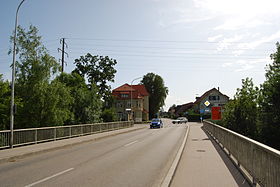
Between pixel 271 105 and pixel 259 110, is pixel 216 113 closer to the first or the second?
pixel 259 110

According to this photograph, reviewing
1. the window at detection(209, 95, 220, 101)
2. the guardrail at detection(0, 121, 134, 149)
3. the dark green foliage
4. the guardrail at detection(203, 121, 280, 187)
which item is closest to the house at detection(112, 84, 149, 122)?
the window at detection(209, 95, 220, 101)

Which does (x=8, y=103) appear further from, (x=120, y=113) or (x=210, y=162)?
(x=120, y=113)

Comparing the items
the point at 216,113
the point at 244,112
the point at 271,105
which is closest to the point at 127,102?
the point at 271,105

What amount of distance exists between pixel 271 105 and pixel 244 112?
12524 millimetres

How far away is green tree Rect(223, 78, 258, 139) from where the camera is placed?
23.7m

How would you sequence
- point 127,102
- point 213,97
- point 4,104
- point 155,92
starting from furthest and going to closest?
1. point 155,92
2. point 213,97
3. point 127,102
4. point 4,104

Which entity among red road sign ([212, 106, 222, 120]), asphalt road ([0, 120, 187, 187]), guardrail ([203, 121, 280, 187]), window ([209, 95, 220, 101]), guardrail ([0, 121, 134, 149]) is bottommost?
asphalt road ([0, 120, 187, 187])

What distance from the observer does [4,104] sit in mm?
22766

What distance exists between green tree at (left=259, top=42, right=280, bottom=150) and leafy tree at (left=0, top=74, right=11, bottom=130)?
80.5 ft

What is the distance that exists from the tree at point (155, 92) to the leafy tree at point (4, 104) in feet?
238

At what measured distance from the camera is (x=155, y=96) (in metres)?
96.3

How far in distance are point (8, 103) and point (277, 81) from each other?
3074 cm

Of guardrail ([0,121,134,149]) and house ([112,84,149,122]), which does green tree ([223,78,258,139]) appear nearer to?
guardrail ([0,121,134,149])

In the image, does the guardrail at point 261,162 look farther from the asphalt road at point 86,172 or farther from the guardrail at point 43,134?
the guardrail at point 43,134
